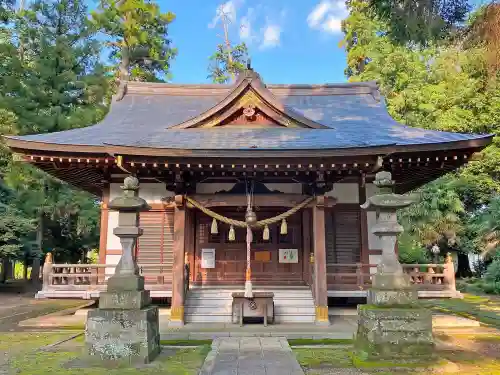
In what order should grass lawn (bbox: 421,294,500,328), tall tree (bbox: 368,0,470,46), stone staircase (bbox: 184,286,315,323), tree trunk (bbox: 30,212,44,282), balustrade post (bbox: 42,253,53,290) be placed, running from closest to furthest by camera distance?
tall tree (bbox: 368,0,470,46) < stone staircase (bbox: 184,286,315,323) < balustrade post (bbox: 42,253,53,290) < grass lawn (bbox: 421,294,500,328) < tree trunk (bbox: 30,212,44,282)

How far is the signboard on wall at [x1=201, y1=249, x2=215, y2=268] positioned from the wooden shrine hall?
0.03 metres

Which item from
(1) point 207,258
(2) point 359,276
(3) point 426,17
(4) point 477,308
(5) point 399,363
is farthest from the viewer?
(4) point 477,308

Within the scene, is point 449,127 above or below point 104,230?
above

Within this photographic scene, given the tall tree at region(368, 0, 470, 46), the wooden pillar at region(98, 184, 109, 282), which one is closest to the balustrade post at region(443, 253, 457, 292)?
the tall tree at region(368, 0, 470, 46)

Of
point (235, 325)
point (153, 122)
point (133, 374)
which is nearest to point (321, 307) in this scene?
point (235, 325)

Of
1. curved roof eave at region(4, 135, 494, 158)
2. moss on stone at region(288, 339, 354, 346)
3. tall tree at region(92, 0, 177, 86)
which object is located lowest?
moss on stone at region(288, 339, 354, 346)

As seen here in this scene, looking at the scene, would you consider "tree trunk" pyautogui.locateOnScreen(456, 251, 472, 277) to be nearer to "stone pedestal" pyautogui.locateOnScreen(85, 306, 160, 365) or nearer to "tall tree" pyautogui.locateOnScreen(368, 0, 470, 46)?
"tall tree" pyautogui.locateOnScreen(368, 0, 470, 46)

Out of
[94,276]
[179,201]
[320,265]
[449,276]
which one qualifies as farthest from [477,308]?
[94,276]

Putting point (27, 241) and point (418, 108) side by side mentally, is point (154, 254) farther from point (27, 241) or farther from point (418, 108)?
point (418, 108)

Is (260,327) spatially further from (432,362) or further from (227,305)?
(432,362)

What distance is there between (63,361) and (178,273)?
3.45 meters

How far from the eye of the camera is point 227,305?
994 cm

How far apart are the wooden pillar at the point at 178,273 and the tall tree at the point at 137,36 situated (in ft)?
65.9

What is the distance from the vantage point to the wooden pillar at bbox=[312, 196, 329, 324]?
30.7 feet
